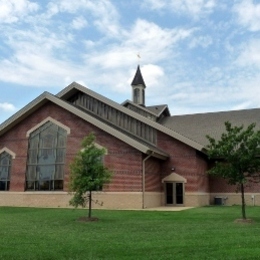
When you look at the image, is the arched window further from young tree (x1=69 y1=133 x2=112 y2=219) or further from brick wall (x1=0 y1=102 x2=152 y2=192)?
young tree (x1=69 y1=133 x2=112 y2=219)

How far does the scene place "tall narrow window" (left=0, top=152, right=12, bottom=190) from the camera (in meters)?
26.8

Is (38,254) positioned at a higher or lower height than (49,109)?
lower

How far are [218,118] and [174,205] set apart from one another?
1002 centimetres

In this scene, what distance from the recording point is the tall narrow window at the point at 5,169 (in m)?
26.8

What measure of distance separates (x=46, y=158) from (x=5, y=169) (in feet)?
11.7

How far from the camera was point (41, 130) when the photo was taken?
2658cm

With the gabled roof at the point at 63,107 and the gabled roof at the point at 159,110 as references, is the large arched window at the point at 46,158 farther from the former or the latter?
the gabled roof at the point at 159,110

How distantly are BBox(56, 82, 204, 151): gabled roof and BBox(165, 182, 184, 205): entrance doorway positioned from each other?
3138 millimetres

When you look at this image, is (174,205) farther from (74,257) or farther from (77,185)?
(74,257)

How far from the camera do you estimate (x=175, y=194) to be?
25.2 metres

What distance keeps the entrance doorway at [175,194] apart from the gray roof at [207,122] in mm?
4456

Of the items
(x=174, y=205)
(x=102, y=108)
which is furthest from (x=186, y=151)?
(x=102, y=108)

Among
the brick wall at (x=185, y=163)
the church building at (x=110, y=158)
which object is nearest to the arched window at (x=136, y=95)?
the church building at (x=110, y=158)

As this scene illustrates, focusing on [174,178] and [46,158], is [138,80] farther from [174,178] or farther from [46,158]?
[174,178]
